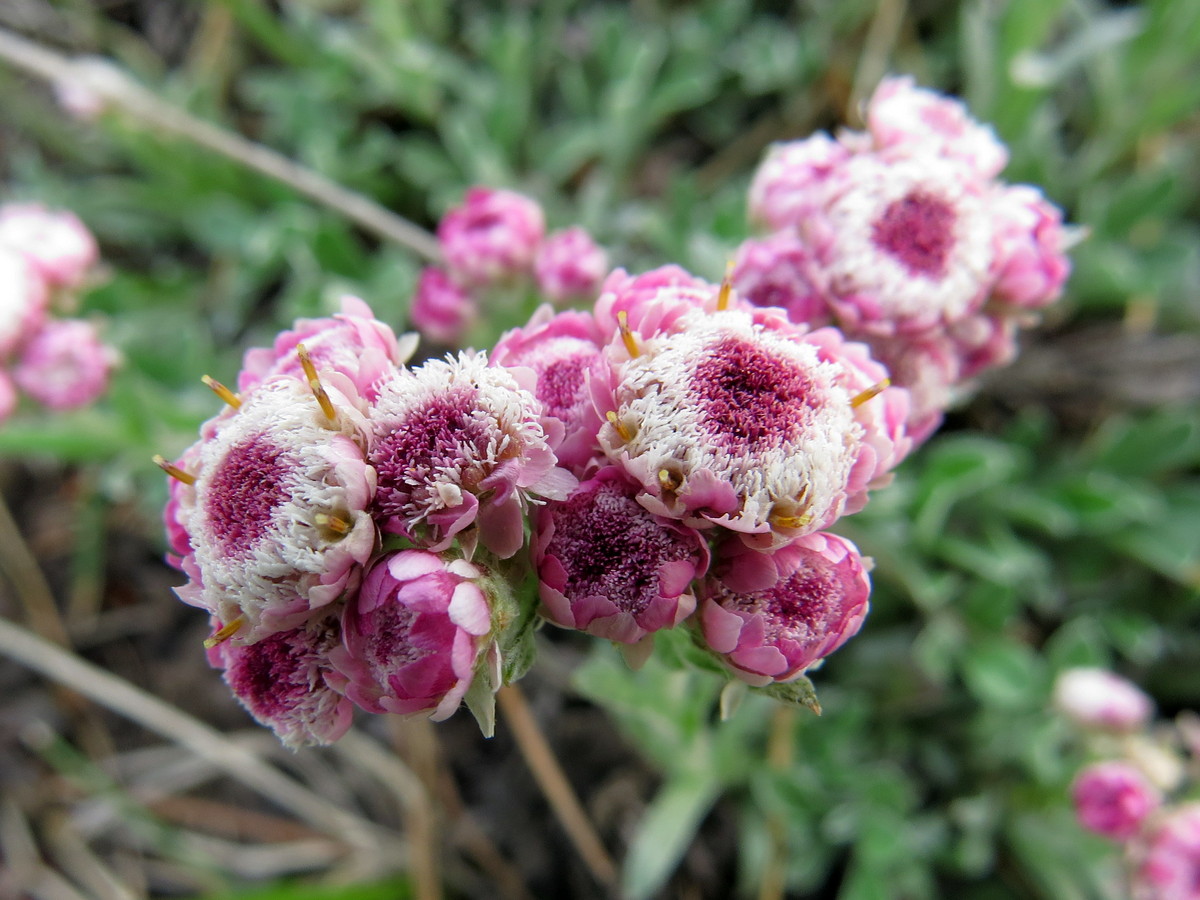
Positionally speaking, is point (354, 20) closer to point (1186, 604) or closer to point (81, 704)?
point (81, 704)

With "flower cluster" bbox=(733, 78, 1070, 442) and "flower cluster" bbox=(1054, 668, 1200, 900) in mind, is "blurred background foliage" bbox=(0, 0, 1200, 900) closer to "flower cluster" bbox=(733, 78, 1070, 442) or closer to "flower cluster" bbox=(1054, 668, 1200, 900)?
"flower cluster" bbox=(1054, 668, 1200, 900)

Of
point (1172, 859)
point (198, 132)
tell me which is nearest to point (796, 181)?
point (1172, 859)

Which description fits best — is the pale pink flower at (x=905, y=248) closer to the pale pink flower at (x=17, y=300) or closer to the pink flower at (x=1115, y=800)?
the pink flower at (x=1115, y=800)

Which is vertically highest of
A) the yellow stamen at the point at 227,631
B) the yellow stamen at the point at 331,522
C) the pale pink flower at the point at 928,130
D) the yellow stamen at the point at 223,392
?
the pale pink flower at the point at 928,130

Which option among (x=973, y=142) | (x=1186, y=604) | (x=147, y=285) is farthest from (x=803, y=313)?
(x=147, y=285)

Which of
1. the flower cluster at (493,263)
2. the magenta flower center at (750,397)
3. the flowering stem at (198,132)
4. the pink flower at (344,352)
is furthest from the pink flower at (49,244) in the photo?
the magenta flower center at (750,397)

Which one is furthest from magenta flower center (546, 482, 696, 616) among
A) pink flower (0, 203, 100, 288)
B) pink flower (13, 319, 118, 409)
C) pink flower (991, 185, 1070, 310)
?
pink flower (0, 203, 100, 288)
